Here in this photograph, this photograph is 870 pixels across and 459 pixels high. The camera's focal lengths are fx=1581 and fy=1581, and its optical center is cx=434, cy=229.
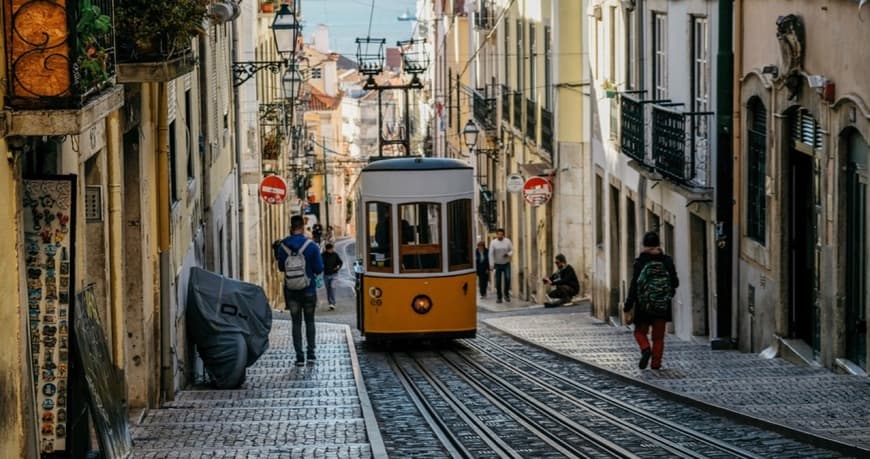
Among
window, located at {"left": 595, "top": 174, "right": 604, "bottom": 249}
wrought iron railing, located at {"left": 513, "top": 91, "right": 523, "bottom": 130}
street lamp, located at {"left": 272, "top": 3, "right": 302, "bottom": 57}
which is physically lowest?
window, located at {"left": 595, "top": 174, "right": 604, "bottom": 249}

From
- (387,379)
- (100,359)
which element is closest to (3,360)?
(100,359)

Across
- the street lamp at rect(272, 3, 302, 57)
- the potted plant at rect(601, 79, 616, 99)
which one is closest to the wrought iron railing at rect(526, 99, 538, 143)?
the potted plant at rect(601, 79, 616, 99)

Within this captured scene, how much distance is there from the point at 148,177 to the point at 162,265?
842 mm

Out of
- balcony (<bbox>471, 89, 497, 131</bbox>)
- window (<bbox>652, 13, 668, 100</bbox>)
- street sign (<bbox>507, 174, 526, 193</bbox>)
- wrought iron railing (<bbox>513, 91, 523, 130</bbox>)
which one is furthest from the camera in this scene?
balcony (<bbox>471, 89, 497, 131</bbox>)

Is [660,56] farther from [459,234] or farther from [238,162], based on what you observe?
[238,162]

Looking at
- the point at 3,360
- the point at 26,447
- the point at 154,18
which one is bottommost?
the point at 26,447

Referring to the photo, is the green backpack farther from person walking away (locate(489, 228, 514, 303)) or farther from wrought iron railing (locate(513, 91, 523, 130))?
wrought iron railing (locate(513, 91, 523, 130))

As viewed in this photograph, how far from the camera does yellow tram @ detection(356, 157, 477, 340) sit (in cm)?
2025

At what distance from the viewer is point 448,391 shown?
16.4 meters

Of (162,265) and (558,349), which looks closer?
(162,265)

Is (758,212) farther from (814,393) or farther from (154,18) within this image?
(154,18)

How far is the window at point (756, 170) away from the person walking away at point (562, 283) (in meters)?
11.5

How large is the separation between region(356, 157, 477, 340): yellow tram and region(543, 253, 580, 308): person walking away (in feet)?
31.6

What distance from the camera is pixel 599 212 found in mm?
29562
